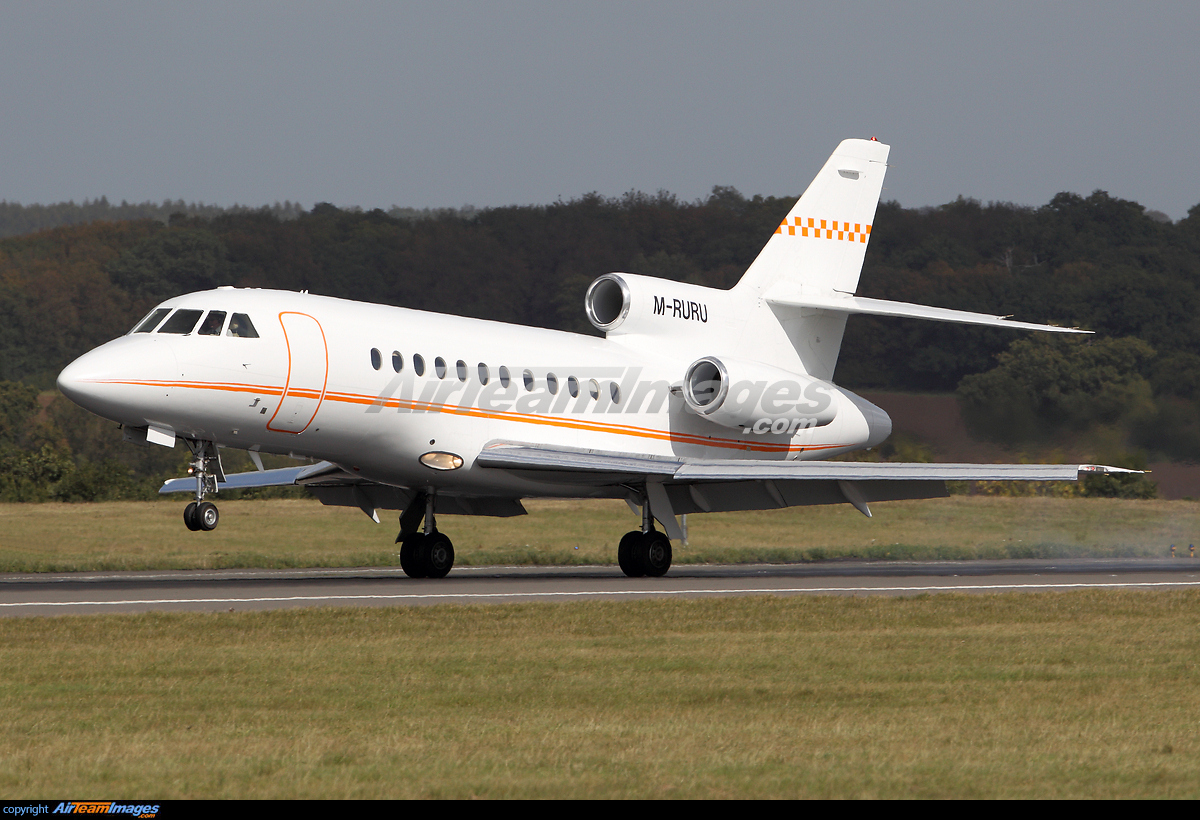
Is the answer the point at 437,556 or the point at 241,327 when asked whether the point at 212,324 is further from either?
the point at 437,556

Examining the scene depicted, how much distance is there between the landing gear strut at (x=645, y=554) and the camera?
2223 cm

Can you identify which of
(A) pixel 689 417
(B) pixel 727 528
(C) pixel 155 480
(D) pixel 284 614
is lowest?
(C) pixel 155 480

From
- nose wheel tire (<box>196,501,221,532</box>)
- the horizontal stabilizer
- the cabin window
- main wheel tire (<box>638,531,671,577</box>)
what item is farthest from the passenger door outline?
the horizontal stabilizer

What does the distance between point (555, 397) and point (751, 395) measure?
3579 mm

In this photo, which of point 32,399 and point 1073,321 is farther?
point 32,399

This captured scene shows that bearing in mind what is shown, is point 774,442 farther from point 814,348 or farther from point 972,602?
point 972,602

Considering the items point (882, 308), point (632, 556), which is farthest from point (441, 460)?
point (882, 308)

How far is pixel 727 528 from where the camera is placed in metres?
33.5

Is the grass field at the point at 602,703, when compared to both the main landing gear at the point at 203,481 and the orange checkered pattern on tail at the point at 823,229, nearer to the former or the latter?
the main landing gear at the point at 203,481

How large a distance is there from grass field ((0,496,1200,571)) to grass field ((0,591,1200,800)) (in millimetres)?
12554

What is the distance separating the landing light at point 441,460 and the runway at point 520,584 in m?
1.71

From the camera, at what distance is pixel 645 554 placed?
22.2 meters
